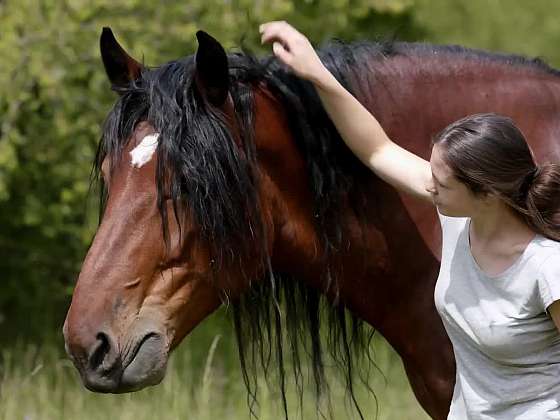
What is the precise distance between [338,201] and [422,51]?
0.60m

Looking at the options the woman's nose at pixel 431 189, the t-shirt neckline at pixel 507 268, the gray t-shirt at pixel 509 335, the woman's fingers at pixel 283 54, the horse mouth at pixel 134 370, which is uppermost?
the woman's fingers at pixel 283 54

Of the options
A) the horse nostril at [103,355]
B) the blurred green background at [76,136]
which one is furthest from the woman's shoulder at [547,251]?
the blurred green background at [76,136]

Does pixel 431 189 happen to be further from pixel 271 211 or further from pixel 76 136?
pixel 76 136

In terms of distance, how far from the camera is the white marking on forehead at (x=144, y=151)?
303 cm

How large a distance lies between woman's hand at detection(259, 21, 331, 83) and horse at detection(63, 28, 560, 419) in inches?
5.0

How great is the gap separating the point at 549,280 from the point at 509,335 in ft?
0.62

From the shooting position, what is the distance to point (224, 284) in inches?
124

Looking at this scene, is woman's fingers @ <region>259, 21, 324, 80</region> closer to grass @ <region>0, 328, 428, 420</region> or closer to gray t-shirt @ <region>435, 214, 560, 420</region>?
gray t-shirt @ <region>435, 214, 560, 420</region>

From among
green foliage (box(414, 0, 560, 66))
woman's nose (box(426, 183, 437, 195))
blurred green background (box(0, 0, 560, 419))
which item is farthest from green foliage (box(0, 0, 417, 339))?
woman's nose (box(426, 183, 437, 195))

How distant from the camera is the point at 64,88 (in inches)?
266

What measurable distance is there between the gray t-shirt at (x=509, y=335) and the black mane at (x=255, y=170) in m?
0.56

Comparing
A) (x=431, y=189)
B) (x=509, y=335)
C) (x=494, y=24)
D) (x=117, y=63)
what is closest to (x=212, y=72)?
(x=117, y=63)

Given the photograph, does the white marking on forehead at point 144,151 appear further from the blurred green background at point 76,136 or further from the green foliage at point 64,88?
the green foliage at point 64,88

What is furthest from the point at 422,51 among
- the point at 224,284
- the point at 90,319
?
the point at 90,319
